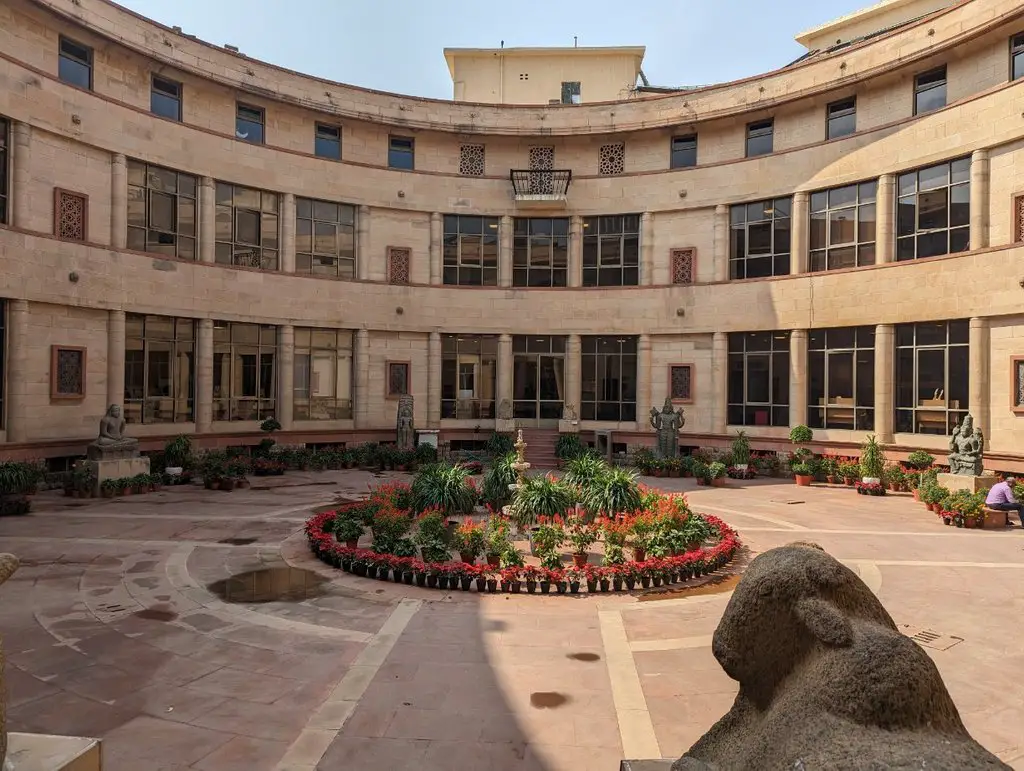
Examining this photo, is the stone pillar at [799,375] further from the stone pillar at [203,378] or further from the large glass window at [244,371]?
the stone pillar at [203,378]

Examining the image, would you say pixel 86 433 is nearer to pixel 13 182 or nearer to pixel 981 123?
pixel 13 182

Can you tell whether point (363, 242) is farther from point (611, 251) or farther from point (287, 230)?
point (611, 251)

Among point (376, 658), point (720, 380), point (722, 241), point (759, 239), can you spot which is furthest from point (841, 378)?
point (376, 658)

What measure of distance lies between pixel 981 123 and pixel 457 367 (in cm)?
2131

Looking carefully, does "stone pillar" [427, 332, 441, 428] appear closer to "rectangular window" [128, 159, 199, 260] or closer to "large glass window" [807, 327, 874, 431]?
"rectangular window" [128, 159, 199, 260]

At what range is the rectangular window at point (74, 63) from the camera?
70.6 ft

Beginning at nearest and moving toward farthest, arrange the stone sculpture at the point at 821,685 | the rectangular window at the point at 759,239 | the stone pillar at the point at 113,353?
the stone sculpture at the point at 821,685, the stone pillar at the point at 113,353, the rectangular window at the point at 759,239

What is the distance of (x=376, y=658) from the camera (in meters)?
7.89

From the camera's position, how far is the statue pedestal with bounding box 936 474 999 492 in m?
18.0

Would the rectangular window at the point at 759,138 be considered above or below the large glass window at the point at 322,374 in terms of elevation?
above

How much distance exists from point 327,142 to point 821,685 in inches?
1178

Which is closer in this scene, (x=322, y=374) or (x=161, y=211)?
(x=161, y=211)

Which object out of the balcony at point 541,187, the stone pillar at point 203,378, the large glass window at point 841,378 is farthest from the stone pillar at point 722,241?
the stone pillar at point 203,378

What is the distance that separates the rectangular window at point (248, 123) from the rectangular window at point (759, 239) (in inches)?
779
